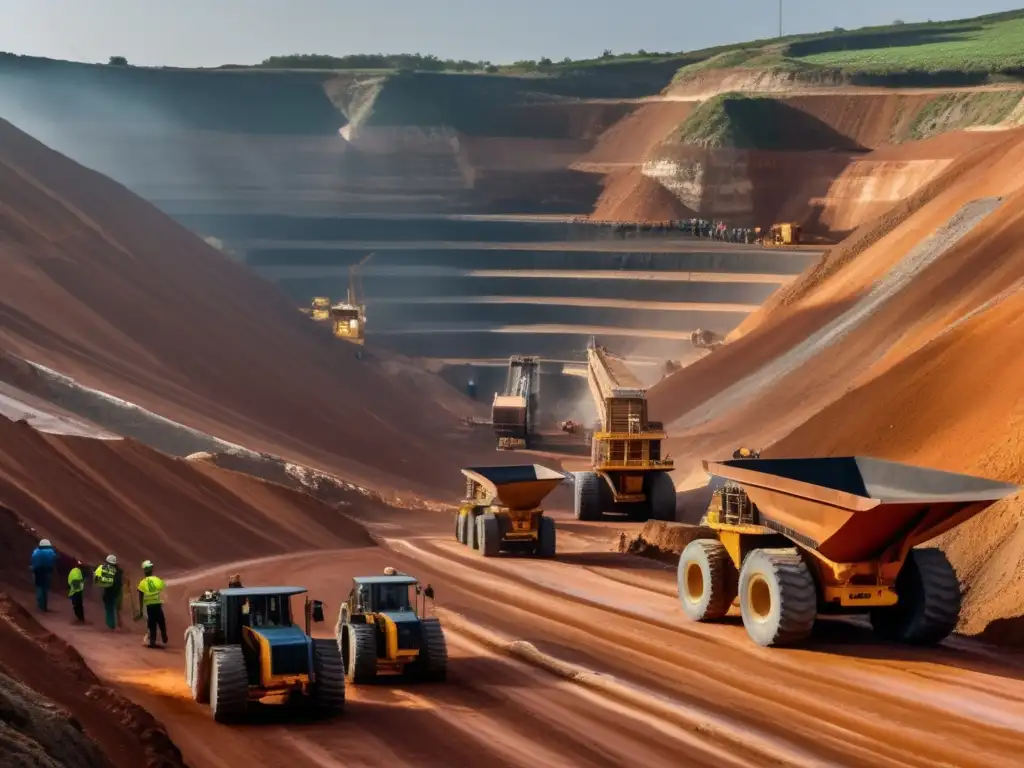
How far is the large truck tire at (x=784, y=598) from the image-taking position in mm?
18719

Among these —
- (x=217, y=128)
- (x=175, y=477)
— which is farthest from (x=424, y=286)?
(x=175, y=477)

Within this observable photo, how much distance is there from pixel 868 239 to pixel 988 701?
4952cm

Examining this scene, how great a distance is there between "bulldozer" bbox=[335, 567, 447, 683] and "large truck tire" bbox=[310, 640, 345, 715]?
5.01ft

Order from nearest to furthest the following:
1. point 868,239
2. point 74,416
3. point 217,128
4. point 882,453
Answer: point 882,453 → point 74,416 → point 868,239 → point 217,128

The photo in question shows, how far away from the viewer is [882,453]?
102 ft

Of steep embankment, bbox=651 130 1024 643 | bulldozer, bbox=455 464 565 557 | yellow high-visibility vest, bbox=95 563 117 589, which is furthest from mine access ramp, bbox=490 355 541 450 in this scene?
yellow high-visibility vest, bbox=95 563 117 589

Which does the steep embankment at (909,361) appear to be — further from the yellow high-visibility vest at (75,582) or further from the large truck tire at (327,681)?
the yellow high-visibility vest at (75,582)

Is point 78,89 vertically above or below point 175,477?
above

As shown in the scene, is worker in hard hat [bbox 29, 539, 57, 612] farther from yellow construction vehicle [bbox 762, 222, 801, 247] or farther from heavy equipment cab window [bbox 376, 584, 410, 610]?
yellow construction vehicle [bbox 762, 222, 801, 247]

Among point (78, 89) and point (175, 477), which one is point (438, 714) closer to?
point (175, 477)

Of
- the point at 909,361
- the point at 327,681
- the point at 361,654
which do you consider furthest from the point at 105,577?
the point at 909,361

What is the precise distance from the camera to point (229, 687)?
14906 mm

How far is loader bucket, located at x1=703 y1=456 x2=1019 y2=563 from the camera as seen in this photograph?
57.8ft

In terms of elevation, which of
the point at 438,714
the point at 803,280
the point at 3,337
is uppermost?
the point at 803,280
